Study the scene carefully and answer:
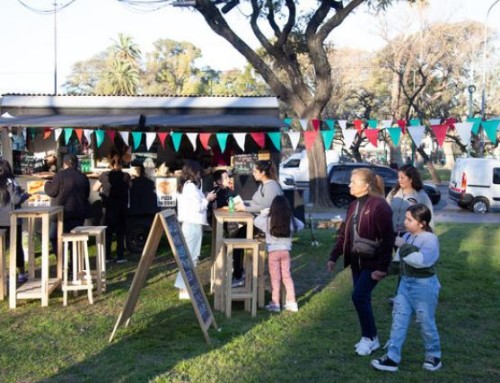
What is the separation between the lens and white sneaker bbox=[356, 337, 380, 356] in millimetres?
4844

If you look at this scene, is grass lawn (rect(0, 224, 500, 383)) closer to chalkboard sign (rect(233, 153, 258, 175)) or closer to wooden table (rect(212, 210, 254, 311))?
wooden table (rect(212, 210, 254, 311))

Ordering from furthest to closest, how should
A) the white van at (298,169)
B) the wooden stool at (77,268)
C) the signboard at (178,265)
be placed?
the white van at (298,169), the wooden stool at (77,268), the signboard at (178,265)

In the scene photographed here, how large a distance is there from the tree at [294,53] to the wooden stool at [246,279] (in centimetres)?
1122

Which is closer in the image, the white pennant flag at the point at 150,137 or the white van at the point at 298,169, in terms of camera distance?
the white pennant flag at the point at 150,137

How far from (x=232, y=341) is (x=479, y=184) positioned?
1499cm

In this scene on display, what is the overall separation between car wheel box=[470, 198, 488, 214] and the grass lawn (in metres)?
11.3

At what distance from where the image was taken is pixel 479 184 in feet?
59.3

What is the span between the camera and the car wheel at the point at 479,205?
18.2 metres

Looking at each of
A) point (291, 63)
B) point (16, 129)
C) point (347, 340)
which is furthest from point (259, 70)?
point (347, 340)

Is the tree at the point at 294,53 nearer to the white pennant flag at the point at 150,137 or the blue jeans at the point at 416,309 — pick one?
the white pennant flag at the point at 150,137

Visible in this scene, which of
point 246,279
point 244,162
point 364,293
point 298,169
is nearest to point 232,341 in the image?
point 246,279

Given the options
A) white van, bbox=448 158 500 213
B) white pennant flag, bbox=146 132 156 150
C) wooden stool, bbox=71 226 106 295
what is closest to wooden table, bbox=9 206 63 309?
wooden stool, bbox=71 226 106 295

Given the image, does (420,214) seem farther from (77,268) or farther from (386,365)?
(77,268)

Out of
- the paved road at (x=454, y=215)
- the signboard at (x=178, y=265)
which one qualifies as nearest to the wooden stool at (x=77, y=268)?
the signboard at (x=178, y=265)
